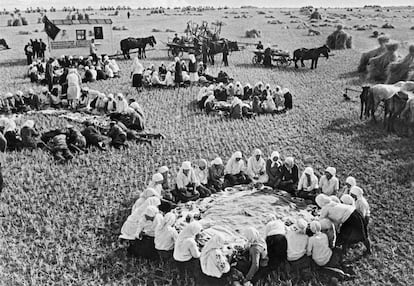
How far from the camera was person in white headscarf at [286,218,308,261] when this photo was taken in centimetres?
665

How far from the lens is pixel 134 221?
7.54 metres

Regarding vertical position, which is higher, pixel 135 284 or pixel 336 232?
pixel 336 232

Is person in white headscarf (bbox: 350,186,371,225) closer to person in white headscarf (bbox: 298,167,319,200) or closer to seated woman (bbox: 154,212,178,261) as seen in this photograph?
person in white headscarf (bbox: 298,167,319,200)

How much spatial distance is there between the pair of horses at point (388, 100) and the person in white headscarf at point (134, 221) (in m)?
8.76

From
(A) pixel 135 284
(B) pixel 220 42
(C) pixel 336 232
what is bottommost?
(A) pixel 135 284

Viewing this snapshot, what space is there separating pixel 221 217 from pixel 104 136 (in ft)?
18.3

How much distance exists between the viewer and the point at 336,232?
714 centimetres

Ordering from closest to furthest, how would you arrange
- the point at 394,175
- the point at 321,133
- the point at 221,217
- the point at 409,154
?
the point at 221,217 < the point at 394,175 < the point at 409,154 < the point at 321,133

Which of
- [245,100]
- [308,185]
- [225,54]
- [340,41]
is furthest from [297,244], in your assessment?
[340,41]

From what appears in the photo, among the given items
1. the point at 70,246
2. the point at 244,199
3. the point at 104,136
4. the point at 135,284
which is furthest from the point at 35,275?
the point at 104,136

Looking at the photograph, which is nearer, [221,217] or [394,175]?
[221,217]

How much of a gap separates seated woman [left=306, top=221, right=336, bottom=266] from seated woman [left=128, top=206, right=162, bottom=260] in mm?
2276

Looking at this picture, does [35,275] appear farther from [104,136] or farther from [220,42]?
[220,42]

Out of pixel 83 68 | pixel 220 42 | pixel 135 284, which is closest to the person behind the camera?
pixel 135 284
